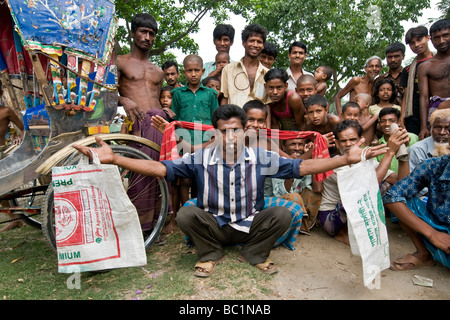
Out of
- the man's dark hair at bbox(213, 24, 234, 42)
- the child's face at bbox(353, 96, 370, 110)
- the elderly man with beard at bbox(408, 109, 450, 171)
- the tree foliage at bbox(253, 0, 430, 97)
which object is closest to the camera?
the elderly man with beard at bbox(408, 109, 450, 171)

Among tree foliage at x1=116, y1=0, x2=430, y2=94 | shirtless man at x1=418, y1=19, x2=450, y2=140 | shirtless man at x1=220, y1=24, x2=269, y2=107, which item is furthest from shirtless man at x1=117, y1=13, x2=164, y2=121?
tree foliage at x1=116, y1=0, x2=430, y2=94

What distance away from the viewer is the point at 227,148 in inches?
108

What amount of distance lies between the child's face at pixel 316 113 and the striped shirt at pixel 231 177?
1.25 metres

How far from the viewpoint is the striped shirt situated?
2.79 metres

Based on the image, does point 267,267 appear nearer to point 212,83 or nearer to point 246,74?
point 246,74

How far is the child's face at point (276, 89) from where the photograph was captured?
3.88 metres

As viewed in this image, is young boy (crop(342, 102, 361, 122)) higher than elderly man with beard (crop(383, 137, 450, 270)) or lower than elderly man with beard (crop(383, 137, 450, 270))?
higher

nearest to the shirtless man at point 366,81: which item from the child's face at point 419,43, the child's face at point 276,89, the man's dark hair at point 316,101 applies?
the child's face at point 419,43

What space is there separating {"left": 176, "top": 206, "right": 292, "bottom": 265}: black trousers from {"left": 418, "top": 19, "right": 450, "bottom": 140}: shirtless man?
2.55 metres

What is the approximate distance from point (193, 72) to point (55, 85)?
5.61ft

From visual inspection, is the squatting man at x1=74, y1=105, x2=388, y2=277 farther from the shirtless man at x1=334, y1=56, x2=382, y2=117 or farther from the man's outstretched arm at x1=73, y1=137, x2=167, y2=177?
the shirtless man at x1=334, y1=56, x2=382, y2=117

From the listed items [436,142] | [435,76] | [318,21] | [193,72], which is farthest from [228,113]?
→ [318,21]

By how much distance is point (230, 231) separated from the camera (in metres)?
2.86

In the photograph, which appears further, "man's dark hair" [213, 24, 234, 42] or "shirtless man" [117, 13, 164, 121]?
"man's dark hair" [213, 24, 234, 42]
